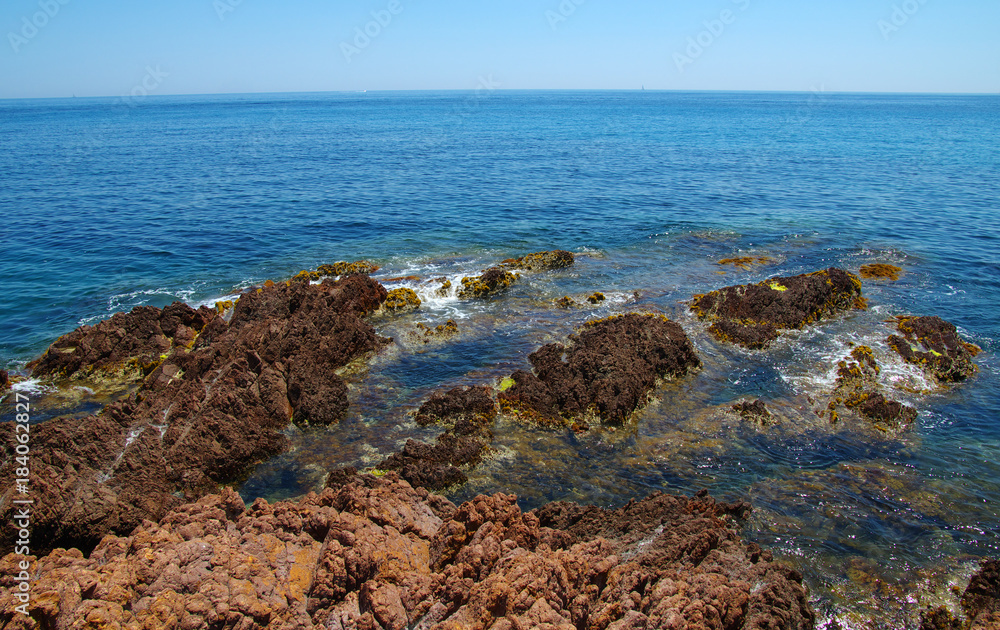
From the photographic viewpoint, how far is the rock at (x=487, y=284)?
28.5 m

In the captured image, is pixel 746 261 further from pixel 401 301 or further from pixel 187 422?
pixel 187 422

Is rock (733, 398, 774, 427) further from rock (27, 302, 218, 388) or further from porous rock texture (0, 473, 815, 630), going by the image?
rock (27, 302, 218, 388)

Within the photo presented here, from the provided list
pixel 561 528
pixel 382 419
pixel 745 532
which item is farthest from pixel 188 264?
pixel 745 532

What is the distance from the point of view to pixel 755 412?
18.1 metres

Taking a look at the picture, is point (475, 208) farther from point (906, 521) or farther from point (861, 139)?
point (861, 139)

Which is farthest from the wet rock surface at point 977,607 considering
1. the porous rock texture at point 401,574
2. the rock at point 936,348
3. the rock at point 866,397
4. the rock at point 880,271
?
the rock at point 880,271

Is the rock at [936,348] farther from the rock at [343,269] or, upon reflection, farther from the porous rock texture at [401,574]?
the rock at [343,269]

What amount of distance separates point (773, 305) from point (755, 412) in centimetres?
866

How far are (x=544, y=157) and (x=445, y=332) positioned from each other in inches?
2245

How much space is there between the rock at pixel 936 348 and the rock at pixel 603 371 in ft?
30.0

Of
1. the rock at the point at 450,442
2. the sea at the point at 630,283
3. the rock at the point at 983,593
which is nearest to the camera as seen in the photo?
the rock at the point at 983,593

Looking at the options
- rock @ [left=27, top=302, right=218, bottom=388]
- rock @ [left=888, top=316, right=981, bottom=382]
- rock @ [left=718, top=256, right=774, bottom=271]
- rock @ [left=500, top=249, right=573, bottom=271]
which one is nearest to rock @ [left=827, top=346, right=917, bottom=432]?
rock @ [left=888, top=316, right=981, bottom=382]

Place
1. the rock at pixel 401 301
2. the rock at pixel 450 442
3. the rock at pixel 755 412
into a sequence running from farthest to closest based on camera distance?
the rock at pixel 401 301
the rock at pixel 755 412
the rock at pixel 450 442

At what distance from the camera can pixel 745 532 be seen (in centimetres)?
1361
